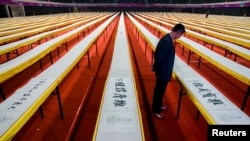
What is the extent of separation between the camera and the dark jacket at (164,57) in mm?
2500

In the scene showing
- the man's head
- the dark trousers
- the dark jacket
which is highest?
the man's head

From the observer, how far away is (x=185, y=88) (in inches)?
103

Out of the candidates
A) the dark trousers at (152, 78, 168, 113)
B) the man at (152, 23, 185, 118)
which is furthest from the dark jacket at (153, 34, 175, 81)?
the dark trousers at (152, 78, 168, 113)

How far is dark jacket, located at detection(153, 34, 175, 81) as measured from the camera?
2.50 meters

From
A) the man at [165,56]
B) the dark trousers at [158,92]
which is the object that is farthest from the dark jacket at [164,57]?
the dark trousers at [158,92]

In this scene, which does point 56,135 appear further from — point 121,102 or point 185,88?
point 185,88

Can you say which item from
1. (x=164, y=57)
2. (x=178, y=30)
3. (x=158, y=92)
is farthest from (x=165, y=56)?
(x=158, y=92)

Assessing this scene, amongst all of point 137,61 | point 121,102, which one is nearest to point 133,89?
point 121,102

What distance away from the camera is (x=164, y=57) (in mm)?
2533

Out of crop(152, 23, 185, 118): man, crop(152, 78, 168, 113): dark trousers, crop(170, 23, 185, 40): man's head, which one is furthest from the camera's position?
crop(152, 78, 168, 113): dark trousers

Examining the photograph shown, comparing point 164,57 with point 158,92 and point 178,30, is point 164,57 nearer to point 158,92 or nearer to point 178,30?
point 178,30

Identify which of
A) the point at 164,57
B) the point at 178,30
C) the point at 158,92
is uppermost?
the point at 178,30

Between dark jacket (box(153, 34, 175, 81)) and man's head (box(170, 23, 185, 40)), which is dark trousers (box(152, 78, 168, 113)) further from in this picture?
man's head (box(170, 23, 185, 40))

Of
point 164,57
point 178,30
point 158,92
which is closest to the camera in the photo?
point 178,30
